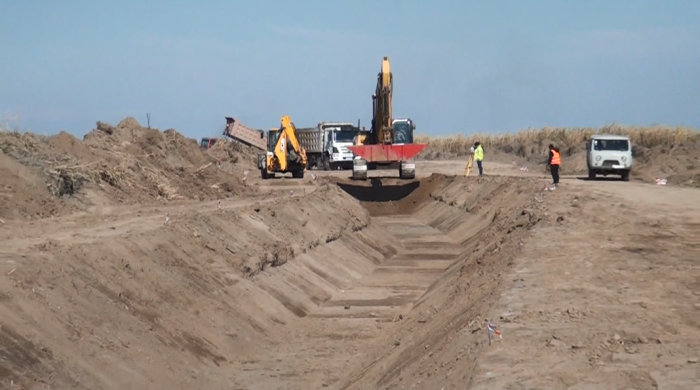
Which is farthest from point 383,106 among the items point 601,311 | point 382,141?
point 601,311

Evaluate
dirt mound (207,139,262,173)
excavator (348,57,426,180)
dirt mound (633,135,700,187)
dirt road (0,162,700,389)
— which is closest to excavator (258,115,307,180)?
excavator (348,57,426,180)

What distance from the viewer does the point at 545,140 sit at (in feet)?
240

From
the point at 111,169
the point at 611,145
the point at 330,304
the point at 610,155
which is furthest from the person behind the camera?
the point at 611,145

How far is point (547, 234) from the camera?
18.7m

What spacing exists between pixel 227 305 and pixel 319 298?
4902 millimetres

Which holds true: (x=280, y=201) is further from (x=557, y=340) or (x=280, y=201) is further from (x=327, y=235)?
(x=557, y=340)

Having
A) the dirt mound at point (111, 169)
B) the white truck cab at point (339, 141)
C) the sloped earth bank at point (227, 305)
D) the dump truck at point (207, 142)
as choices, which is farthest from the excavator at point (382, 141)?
the dump truck at point (207, 142)

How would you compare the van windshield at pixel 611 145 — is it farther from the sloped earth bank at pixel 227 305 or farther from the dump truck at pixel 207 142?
the dump truck at pixel 207 142

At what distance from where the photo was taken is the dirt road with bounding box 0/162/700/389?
392 inches

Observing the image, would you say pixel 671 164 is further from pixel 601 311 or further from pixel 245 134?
pixel 601 311

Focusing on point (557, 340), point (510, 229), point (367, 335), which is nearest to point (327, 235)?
point (510, 229)

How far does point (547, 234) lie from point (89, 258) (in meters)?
8.92

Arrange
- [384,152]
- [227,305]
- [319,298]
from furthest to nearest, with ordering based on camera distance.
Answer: [384,152]
[319,298]
[227,305]

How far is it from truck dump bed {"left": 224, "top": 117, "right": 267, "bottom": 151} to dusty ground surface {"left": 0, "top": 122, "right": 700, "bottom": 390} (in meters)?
33.8
